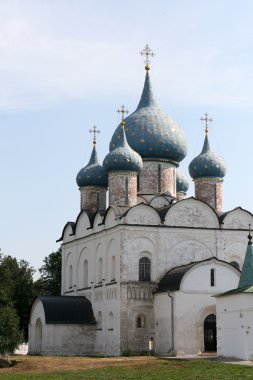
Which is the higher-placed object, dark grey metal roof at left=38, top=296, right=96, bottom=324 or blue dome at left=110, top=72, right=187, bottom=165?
blue dome at left=110, top=72, right=187, bottom=165

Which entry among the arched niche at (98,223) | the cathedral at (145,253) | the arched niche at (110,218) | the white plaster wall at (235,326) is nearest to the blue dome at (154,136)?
the cathedral at (145,253)

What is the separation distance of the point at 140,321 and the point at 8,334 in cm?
564

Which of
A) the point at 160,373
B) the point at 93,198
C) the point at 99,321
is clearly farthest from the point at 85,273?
the point at 160,373

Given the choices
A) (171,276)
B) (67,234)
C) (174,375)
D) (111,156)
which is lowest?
(174,375)

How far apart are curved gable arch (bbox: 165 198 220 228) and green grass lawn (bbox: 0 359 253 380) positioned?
1062 centimetres

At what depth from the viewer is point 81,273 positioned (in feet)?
129

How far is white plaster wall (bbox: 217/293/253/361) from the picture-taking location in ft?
88.3

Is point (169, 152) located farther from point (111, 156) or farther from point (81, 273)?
point (81, 273)

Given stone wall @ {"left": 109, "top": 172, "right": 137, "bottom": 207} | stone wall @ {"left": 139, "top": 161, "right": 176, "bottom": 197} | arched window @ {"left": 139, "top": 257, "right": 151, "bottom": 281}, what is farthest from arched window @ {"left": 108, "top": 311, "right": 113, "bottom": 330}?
stone wall @ {"left": 139, "top": 161, "right": 176, "bottom": 197}

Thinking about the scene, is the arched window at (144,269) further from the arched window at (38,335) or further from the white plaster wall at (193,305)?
the arched window at (38,335)

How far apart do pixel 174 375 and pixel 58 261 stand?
29948mm

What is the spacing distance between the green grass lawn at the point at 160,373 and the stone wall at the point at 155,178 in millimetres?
13889

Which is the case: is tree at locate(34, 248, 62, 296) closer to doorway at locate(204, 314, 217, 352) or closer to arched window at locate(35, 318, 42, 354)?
arched window at locate(35, 318, 42, 354)

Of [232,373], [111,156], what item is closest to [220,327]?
[232,373]
